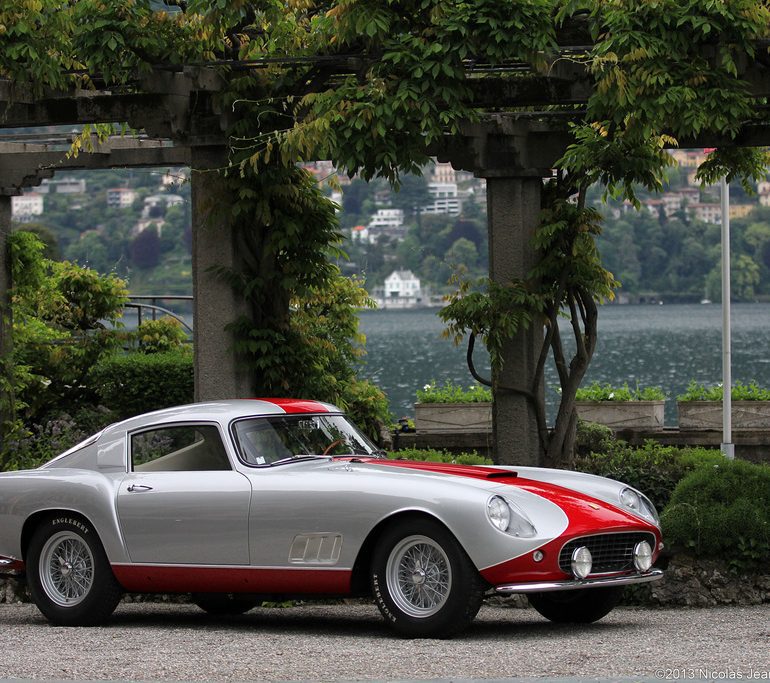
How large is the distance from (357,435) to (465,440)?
10.9 metres

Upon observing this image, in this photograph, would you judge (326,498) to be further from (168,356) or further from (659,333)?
(659,333)

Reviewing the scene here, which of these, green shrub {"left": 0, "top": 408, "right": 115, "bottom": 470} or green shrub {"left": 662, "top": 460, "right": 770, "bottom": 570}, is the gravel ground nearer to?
green shrub {"left": 662, "top": 460, "right": 770, "bottom": 570}

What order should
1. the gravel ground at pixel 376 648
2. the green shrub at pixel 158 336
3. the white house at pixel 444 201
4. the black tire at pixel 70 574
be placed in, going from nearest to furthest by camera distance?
the gravel ground at pixel 376 648, the black tire at pixel 70 574, the green shrub at pixel 158 336, the white house at pixel 444 201

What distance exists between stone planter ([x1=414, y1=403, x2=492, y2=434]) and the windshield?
11048 mm

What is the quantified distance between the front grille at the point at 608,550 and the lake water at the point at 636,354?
34813 mm

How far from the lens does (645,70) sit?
36.9ft

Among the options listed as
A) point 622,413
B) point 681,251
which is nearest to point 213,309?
point 622,413

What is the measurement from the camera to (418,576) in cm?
856

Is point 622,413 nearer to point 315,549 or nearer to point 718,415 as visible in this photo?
point 718,415

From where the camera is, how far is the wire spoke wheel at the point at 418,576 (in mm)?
8477

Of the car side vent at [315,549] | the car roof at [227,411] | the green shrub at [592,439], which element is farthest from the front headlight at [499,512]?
the green shrub at [592,439]

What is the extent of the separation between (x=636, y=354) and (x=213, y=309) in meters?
95.2

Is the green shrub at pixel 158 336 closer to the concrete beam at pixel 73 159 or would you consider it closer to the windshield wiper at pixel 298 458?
the concrete beam at pixel 73 159

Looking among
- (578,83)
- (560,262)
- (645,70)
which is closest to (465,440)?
(560,262)
